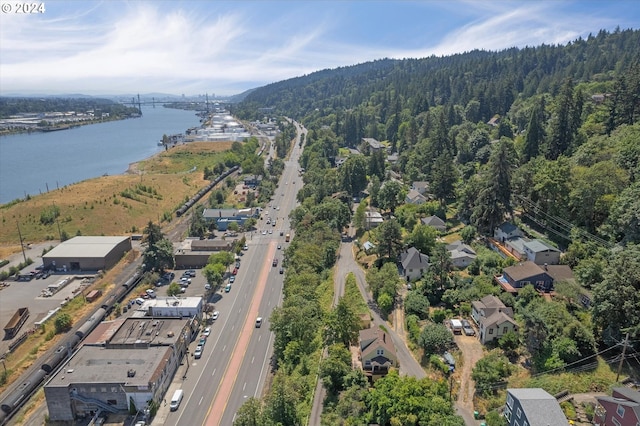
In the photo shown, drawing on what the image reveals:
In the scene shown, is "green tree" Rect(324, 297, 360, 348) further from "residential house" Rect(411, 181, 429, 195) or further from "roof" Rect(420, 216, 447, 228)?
"residential house" Rect(411, 181, 429, 195)

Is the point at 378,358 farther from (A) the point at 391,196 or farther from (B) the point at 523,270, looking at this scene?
(A) the point at 391,196

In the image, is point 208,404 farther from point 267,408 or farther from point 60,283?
point 60,283

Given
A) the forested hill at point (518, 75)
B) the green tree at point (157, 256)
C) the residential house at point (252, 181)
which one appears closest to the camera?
the green tree at point (157, 256)

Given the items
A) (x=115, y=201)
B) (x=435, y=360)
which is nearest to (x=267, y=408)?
(x=435, y=360)

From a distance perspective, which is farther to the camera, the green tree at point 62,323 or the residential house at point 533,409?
the green tree at point 62,323

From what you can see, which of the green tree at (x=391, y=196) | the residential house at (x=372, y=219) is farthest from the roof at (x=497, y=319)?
the green tree at (x=391, y=196)

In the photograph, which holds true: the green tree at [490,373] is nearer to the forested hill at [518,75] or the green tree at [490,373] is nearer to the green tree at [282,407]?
the green tree at [282,407]

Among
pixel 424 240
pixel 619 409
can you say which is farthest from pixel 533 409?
pixel 424 240
